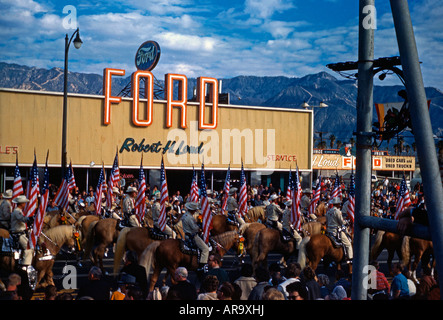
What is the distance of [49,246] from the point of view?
15094mm

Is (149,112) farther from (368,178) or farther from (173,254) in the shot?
(368,178)

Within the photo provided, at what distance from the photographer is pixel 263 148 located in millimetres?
42969

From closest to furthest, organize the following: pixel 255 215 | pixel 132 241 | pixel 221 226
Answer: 1. pixel 132 241
2. pixel 221 226
3. pixel 255 215

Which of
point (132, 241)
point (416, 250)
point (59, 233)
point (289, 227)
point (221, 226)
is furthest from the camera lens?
point (221, 226)

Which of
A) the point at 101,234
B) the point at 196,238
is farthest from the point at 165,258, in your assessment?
the point at 101,234

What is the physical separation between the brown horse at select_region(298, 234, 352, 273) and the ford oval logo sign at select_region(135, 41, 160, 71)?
31076 mm

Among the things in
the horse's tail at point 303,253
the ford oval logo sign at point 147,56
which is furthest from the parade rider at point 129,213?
the ford oval logo sign at point 147,56

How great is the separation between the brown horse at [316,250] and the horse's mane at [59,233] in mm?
6920

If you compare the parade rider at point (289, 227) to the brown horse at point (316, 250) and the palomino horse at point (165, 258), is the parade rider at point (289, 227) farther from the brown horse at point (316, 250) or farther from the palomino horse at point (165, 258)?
the palomino horse at point (165, 258)

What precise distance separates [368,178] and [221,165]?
3727 centimetres

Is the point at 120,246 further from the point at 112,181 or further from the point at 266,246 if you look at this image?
the point at 112,181

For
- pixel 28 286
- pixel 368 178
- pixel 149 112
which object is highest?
pixel 149 112

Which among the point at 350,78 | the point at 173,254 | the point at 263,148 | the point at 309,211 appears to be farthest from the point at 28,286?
the point at 263,148

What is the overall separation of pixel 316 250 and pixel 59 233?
7.62 m
